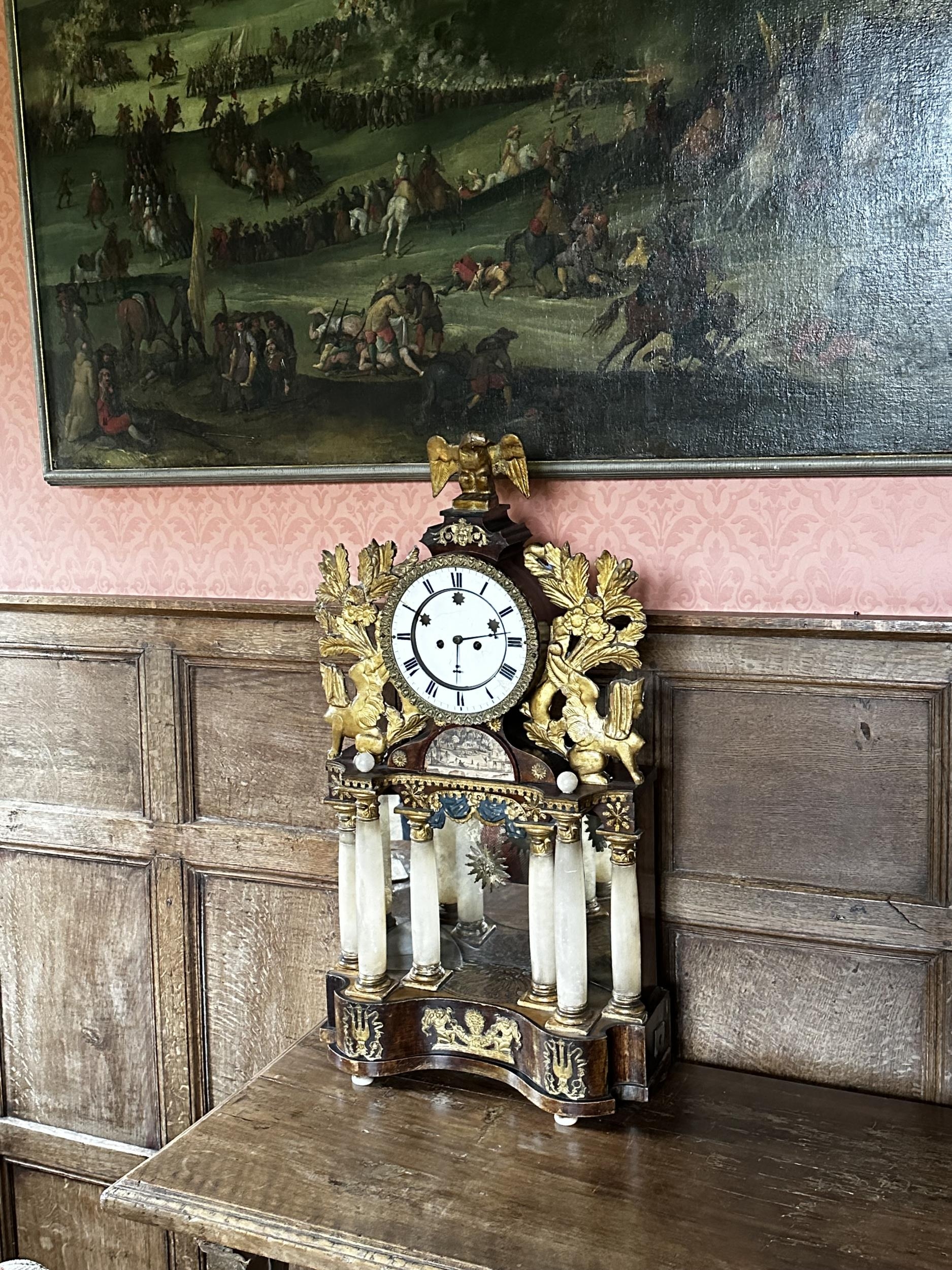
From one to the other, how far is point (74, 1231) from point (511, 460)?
7.38 feet

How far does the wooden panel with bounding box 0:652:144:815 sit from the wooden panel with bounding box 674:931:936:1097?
4.36 feet

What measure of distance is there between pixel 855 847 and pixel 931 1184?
1.83 feet

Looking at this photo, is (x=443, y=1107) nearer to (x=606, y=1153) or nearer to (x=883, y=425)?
(x=606, y=1153)

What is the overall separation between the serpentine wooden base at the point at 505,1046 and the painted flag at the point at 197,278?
137 cm

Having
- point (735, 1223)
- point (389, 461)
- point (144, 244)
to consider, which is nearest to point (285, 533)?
point (389, 461)

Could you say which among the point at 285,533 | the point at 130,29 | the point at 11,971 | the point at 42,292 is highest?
the point at 130,29

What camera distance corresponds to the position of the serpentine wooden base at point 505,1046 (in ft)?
7.27

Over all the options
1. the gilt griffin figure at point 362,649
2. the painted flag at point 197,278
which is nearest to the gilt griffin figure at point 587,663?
the gilt griffin figure at point 362,649

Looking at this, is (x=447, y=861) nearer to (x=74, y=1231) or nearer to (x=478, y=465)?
(x=478, y=465)

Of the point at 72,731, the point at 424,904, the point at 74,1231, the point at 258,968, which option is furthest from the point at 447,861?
the point at 74,1231

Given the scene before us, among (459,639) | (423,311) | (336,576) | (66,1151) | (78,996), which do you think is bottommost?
(66,1151)

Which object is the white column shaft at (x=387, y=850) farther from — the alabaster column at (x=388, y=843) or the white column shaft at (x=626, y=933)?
the white column shaft at (x=626, y=933)

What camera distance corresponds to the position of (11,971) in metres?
3.20

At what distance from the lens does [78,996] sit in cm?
312
